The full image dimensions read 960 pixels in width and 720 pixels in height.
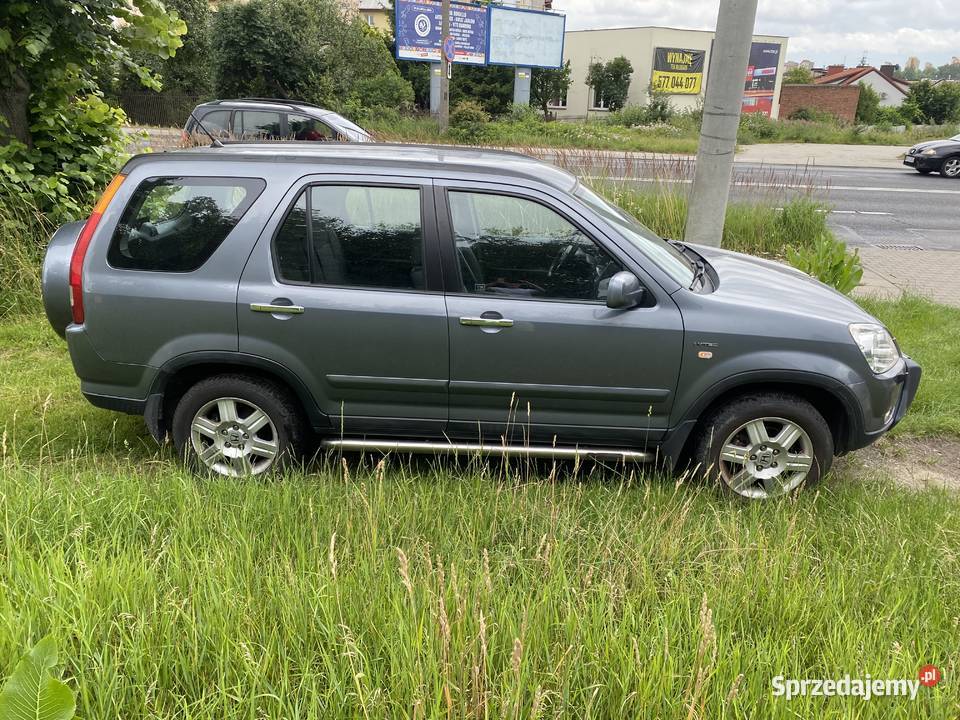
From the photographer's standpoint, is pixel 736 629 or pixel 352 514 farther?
pixel 352 514

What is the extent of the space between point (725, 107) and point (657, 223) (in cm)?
324

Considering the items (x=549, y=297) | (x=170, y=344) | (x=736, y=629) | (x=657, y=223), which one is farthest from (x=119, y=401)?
(x=657, y=223)

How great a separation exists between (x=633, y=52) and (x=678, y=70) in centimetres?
321

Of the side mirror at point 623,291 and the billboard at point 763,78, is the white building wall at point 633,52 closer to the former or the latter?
the billboard at point 763,78

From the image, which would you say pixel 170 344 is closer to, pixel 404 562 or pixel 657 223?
pixel 404 562

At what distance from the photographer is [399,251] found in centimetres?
404

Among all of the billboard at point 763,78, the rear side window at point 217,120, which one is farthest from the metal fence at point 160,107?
the billboard at point 763,78

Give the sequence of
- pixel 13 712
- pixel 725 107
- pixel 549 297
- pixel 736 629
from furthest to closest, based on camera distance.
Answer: pixel 725 107, pixel 549 297, pixel 736 629, pixel 13 712

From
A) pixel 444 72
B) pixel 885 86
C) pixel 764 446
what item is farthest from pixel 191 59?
pixel 885 86

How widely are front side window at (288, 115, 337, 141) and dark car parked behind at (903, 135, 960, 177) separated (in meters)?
19.4

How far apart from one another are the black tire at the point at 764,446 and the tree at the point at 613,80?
46163 mm

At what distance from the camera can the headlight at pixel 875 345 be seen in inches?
157

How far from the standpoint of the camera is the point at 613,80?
47.2m

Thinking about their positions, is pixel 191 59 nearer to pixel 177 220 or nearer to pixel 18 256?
pixel 18 256
